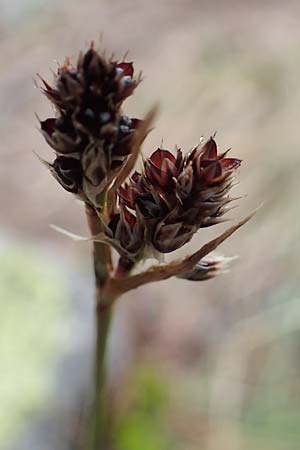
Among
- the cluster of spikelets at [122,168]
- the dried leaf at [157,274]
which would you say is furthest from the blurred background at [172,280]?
the cluster of spikelets at [122,168]

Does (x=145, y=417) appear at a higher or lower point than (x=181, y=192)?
lower

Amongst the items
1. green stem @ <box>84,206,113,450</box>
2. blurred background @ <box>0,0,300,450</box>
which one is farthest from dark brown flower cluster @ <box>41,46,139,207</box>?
blurred background @ <box>0,0,300,450</box>

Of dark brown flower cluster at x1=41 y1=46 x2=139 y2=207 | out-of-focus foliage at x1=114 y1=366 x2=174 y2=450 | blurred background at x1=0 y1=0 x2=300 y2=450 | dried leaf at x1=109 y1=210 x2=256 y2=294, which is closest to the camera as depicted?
dark brown flower cluster at x1=41 y1=46 x2=139 y2=207

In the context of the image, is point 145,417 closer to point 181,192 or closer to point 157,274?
point 157,274

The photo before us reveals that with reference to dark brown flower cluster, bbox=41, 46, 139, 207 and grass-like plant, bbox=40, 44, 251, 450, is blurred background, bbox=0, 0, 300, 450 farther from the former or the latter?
dark brown flower cluster, bbox=41, 46, 139, 207

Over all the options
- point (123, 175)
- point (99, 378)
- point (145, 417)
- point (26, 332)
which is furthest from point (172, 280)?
point (123, 175)

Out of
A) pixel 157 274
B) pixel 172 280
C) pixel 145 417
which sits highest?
pixel 172 280

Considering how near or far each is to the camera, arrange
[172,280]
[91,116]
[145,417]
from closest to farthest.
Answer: [91,116]
[145,417]
[172,280]

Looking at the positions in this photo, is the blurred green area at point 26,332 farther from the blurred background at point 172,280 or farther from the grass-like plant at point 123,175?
the grass-like plant at point 123,175
